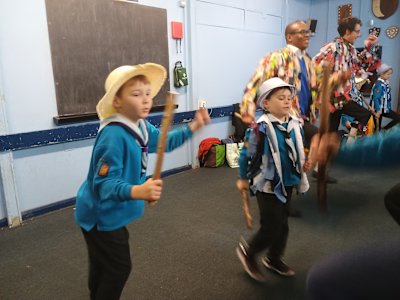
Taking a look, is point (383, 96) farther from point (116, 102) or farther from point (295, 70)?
point (116, 102)

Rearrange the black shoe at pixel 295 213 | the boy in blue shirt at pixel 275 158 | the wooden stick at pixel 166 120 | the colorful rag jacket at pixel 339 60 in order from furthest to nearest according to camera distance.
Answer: the colorful rag jacket at pixel 339 60, the black shoe at pixel 295 213, the boy in blue shirt at pixel 275 158, the wooden stick at pixel 166 120

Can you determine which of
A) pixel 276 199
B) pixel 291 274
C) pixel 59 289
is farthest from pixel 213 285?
pixel 59 289

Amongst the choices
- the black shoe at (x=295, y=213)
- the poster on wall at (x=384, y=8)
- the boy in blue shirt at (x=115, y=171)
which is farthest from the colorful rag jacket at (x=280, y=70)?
the poster on wall at (x=384, y=8)

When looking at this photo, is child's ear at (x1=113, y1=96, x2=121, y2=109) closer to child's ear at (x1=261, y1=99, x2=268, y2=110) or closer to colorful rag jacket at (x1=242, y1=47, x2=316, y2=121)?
child's ear at (x1=261, y1=99, x2=268, y2=110)

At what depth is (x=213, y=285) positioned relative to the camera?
1.94 metres

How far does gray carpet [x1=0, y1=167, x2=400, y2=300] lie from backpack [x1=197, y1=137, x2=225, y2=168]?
937 millimetres

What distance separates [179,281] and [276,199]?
75 cm

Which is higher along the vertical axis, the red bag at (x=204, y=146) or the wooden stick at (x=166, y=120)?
the wooden stick at (x=166, y=120)

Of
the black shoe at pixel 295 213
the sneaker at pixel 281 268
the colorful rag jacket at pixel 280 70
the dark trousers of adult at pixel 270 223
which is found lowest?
the black shoe at pixel 295 213

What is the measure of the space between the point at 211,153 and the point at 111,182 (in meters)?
3.29

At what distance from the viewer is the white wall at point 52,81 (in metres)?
2.70

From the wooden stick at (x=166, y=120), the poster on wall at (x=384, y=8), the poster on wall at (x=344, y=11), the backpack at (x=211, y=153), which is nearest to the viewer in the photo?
the wooden stick at (x=166, y=120)

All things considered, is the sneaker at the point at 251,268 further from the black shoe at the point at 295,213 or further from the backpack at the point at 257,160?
the black shoe at the point at 295,213

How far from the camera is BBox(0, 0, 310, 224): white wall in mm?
2703
